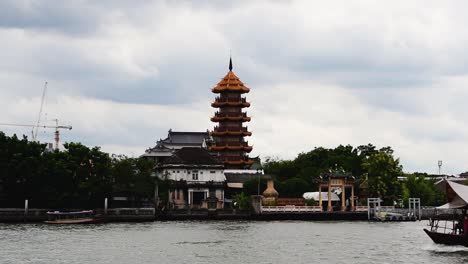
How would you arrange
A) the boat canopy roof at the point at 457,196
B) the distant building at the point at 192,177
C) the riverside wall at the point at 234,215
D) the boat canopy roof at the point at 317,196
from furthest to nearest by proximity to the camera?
the distant building at the point at 192,177 → the boat canopy roof at the point at 317,196 → the riverside wall at the point at 234,215 → the boat canopy roof at the point at 457,196

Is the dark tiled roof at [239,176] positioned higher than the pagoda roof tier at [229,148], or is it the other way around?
the pagoda roof tier at [229,148]

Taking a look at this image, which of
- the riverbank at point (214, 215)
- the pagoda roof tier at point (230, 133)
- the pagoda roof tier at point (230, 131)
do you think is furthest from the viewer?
the pagoda roof tier at point (230, 131)

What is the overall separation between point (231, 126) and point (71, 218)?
5489cm

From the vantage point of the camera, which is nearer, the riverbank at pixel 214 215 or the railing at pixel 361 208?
the riverbank at pixel 214 215

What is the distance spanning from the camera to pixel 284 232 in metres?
80.8

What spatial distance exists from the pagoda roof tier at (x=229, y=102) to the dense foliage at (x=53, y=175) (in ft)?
127

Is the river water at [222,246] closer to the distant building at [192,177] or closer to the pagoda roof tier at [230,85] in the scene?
the distant building at [192,177]

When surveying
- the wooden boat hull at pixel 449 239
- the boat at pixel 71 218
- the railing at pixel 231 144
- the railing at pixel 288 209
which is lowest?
the wooden boat hull at pixel 449 239

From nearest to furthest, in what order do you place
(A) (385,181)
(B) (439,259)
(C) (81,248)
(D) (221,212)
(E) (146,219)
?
(B) (439,259)
(C) (81,248)
(E) (146,219)
(D) (221,212)
(A) (385,181)

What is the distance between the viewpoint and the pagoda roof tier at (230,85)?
152 meters

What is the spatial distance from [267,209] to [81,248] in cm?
5568

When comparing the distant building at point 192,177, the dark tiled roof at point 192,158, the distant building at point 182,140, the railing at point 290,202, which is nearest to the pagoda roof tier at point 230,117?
the distant building at point 182,140

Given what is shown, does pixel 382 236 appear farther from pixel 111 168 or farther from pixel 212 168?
pixel 212 168

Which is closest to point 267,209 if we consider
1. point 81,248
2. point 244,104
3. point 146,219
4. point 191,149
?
point 146,219
